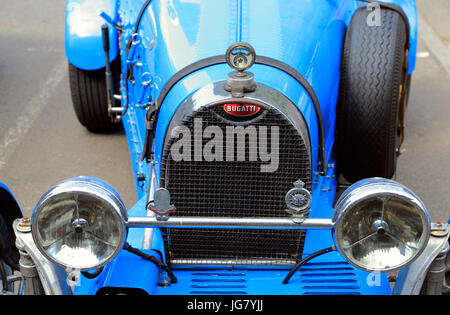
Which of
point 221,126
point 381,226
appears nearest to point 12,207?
point 221,126

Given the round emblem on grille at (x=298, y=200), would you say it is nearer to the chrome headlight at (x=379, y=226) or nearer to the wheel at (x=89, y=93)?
the chrome headlight at (x=379, y=226)

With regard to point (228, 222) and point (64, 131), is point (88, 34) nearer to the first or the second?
point (64, 131)

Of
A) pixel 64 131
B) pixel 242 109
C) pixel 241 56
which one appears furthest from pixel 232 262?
pixel 64 131

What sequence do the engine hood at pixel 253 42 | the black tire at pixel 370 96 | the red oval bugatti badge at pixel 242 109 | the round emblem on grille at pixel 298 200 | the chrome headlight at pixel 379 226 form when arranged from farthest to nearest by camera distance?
the black tire at pixel 370 96, the engine hood at pixel 253 42, the red oval bugatti badge at pixel 242 109, the round emblem on grille at pixel 298 200, the chrome headlight at pixel 379 226

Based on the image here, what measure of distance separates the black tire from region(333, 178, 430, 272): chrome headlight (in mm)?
926

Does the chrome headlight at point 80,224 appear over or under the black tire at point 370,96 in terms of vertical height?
under

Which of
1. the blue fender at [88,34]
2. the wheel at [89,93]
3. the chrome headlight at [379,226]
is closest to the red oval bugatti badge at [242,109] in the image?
the chrome headlight at [379,226]

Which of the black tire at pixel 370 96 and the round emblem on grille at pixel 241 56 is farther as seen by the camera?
the black tire at pixel 370 96

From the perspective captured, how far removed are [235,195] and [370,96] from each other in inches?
36.3

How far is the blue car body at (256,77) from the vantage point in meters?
2.38

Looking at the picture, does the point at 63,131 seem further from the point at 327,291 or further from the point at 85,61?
the point at 327,291

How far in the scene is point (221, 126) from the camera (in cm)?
228

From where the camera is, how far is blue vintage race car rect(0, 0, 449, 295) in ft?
6.67

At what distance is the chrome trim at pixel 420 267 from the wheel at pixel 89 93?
2.55 meters
